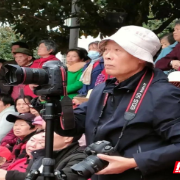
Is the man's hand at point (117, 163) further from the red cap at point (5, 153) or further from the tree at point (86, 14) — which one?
the tree at point (86, 14)

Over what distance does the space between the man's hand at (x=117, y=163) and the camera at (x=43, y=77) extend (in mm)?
448

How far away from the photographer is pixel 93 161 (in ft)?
6.30

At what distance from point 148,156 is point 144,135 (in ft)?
0.38

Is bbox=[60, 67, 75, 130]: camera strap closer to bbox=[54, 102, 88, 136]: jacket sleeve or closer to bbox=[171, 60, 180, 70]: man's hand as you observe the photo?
bbox=[54, 102, 88, 136]: jacket sleeve

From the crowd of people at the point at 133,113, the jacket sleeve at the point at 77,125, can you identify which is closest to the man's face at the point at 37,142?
the crowd of people at the point at 133,113

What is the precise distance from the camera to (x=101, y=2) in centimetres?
790

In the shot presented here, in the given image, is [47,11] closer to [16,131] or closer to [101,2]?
[101,2]

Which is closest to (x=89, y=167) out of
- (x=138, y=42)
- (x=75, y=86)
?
(x=138, y=42)

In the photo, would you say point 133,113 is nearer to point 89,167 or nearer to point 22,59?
point 89,167

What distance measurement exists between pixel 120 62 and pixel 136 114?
0.30 m

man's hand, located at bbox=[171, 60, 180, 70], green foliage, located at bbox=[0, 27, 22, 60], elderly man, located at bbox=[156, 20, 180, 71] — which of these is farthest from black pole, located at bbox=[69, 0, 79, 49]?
green foliage, located at bbox=[0, 27, 22, 60]

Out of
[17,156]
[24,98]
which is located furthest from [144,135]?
[24,98]

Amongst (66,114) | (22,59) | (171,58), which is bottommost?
(22,59)

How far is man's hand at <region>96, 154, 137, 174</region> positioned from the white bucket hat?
52 cm
